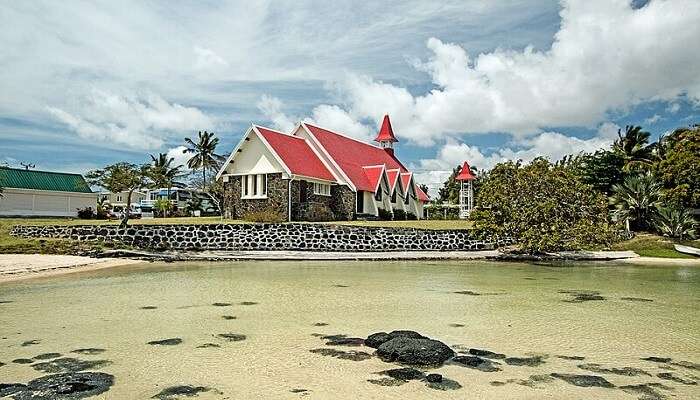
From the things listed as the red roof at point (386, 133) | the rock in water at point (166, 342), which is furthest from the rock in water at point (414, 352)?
the red roof at point (386, 133)

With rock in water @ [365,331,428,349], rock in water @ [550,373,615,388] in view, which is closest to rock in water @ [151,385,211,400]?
rock in water @ [365,331,428,349]

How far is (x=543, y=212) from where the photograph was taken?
22688 millimetres

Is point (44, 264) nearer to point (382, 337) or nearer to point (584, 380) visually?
point (382, 337)

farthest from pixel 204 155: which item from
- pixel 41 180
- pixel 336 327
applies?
pixel 336 327

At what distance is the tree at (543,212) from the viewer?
73.9ft

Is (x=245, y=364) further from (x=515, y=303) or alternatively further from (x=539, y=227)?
(x=539, y=227)

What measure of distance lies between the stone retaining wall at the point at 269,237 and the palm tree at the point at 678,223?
9.83 meters

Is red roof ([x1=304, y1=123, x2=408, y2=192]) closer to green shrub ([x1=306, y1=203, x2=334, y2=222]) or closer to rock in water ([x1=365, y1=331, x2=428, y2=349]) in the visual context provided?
green shrub ([x1=306, y1=203, x2=334, y2=222])

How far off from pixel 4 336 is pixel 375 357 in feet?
17.1

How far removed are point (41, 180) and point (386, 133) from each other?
26689 millimetres

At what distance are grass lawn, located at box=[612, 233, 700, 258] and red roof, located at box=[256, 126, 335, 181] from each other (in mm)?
15813

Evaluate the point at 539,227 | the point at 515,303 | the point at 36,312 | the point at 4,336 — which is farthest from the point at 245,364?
the point at 539,227

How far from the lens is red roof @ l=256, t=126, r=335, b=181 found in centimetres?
2924

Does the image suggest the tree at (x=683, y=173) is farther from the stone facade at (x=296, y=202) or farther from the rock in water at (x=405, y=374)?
the rock in water at (x=405, y=374)
